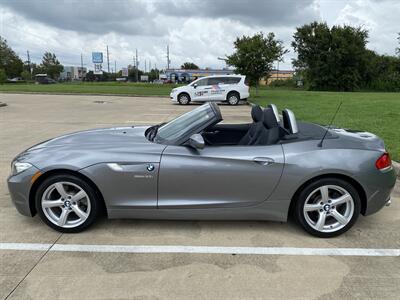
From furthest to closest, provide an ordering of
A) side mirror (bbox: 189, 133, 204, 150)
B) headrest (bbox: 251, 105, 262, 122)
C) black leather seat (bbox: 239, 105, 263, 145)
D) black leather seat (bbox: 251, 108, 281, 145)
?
headrest (bbox: 251, 105, 262, 122) → black leather seat (bbox: 239, 105, 263, 145) → black leather seat (bbox: 251, 108, 281, 145) → side mirror (bbox: 189, 133, 204, 150)

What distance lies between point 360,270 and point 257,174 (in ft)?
3.84

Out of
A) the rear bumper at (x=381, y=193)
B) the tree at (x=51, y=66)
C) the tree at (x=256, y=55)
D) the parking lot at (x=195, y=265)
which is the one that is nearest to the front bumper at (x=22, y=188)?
the parking lot at (x=195, y=265)

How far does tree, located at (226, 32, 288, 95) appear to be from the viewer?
2420 cm

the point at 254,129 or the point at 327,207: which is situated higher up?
the point at 254,129

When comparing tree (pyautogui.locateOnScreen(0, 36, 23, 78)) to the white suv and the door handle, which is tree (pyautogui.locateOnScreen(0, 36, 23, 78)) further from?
the door handle

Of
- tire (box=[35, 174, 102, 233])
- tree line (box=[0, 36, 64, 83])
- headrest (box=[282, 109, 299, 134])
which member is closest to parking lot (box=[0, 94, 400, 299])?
tire (box=[35, 174, 102, 233])

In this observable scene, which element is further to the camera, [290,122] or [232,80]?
[232,80]

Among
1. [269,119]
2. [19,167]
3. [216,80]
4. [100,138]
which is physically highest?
[216,80]

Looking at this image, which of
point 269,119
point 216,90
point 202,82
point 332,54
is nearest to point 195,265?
point 269,119

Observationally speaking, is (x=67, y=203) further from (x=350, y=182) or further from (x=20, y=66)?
(x=20, y=66)

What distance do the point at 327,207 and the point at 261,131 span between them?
3.27ft

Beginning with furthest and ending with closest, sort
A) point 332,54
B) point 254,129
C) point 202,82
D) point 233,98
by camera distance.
Result: point 332,54 < point 202,82 < point 233,98 < point 254,129

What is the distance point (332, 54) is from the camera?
43938mm

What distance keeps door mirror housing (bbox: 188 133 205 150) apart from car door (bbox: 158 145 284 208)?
0.30 ft
